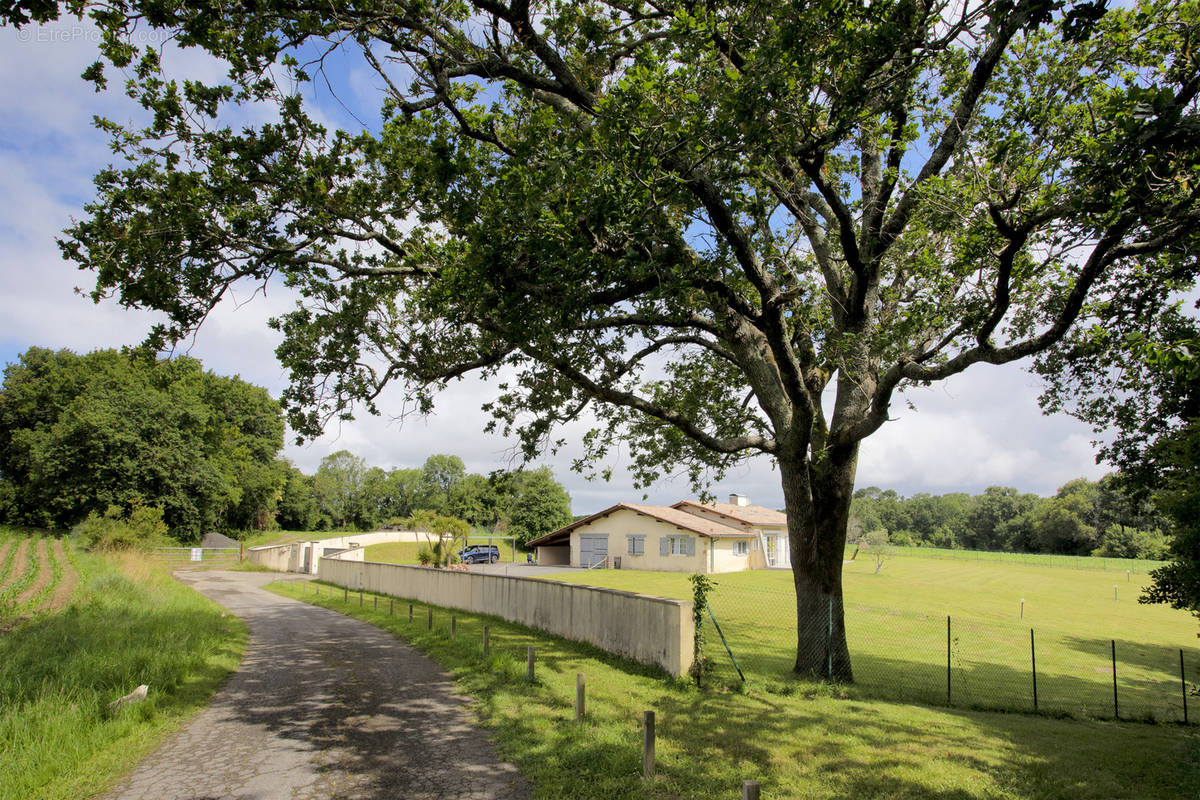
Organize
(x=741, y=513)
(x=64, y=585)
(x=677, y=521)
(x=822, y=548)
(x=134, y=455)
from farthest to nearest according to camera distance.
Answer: (x=134, y=455) < (x=741, y=513) < (x=677, y=521) < (x=64, y=585) < (x=822, y=548)

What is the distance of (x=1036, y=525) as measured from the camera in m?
97.6

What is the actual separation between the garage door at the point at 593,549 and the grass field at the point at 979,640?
6482 mm

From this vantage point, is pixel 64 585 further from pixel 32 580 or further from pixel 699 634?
pixel 699 634

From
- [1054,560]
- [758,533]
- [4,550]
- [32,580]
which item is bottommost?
[1054,560]

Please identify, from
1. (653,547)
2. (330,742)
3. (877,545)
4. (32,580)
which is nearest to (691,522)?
(653,547)

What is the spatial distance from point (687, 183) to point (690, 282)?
1311 mm

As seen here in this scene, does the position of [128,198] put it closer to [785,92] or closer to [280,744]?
[280,744]

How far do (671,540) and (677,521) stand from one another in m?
1.40

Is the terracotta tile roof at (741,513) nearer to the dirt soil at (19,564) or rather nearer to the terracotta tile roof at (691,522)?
the terracotta tile roof at (691,522)

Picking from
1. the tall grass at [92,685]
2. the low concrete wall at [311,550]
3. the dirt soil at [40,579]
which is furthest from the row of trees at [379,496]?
the tall grass at [92,685]

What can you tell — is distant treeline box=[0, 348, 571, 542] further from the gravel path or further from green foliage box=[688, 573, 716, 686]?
green foliage box=[688, 573, 716, 686]

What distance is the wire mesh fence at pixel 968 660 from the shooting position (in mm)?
12664

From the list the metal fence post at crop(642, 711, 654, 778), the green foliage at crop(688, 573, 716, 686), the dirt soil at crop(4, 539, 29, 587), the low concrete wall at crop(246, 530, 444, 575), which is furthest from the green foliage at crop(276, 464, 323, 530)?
the metal fence post at crop(642, 711, 654, 778)

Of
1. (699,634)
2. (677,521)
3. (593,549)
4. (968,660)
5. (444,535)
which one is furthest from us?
(444,535)
